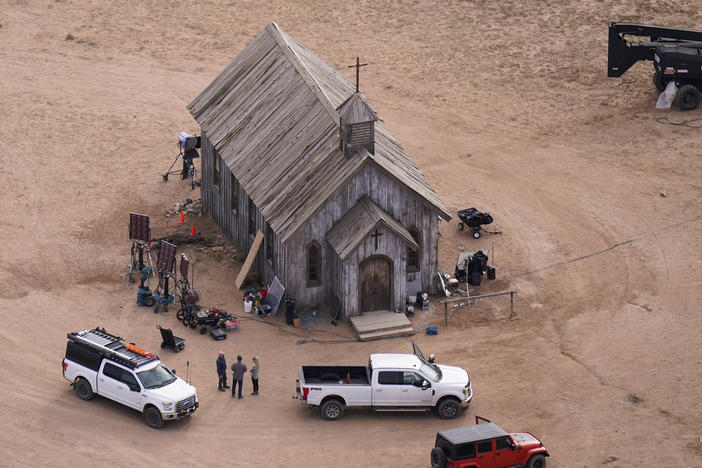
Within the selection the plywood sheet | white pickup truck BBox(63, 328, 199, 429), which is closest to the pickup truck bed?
white pickup truck BBox(63, 328, 199, 429)

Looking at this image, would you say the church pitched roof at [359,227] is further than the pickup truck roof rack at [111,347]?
Yes

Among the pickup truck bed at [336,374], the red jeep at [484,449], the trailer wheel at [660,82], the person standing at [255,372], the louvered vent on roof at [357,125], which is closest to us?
the red jeep at [484,449]

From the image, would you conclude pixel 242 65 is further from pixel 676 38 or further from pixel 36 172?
pixel 676 38

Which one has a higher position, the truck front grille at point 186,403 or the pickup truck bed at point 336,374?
the pickup truck bed at point 336,374

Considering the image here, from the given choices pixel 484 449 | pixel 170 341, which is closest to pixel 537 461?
pixel 484 449

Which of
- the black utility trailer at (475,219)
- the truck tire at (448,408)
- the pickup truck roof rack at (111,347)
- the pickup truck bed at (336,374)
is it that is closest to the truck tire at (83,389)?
the pickup truck roof rack at (111,347)

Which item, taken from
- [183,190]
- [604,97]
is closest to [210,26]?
[183,190]

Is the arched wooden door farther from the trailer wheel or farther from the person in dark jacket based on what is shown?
the trailer wheel

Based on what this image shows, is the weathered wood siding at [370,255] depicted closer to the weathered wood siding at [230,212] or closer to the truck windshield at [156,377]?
the weathered wood siding at [230,212]
